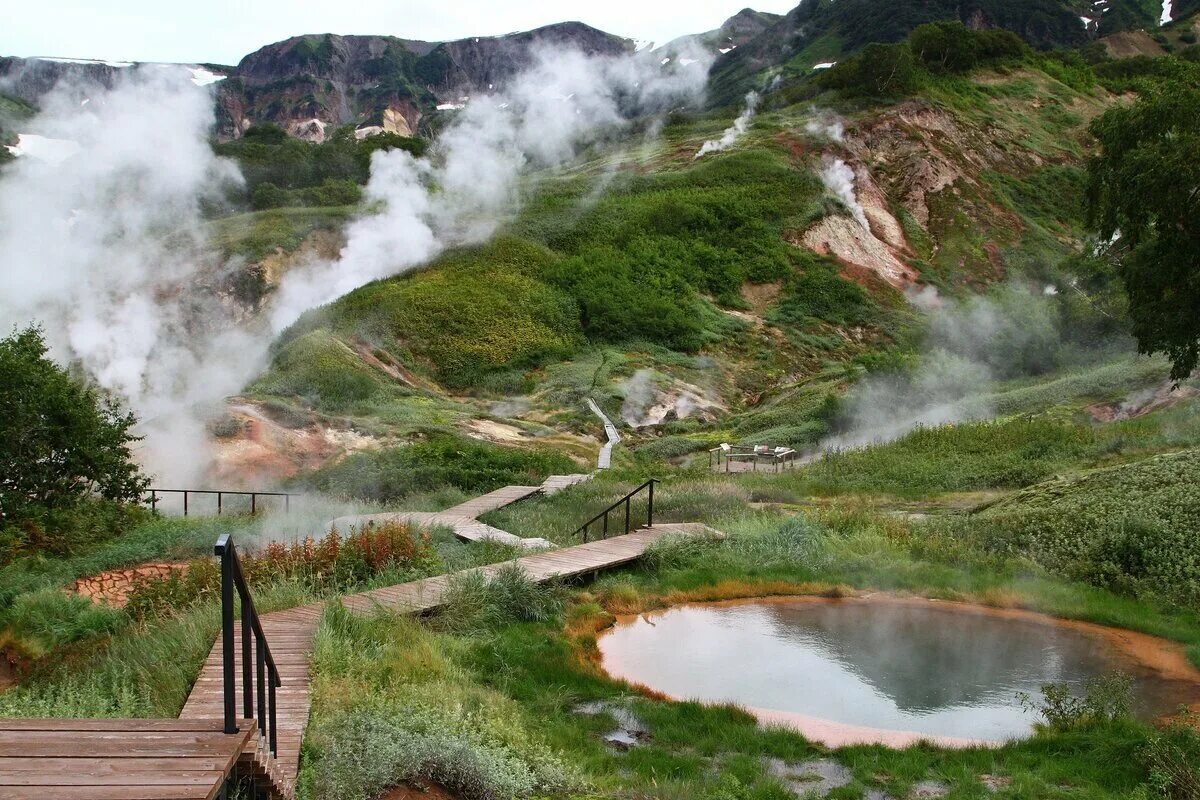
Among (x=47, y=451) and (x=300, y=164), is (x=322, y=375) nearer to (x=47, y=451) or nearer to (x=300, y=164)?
(x=47, y=451)

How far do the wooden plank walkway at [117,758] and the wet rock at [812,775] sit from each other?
13.5ft

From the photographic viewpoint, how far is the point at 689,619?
11977 mm

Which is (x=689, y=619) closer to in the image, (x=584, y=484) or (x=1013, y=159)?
(x=584, y=484)

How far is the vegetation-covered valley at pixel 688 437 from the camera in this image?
7.70 m

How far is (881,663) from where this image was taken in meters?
10.3

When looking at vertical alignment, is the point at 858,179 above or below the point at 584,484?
above

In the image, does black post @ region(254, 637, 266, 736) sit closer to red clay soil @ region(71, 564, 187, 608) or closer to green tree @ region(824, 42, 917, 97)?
red clay soil @ region(71, 564, 187, 608)

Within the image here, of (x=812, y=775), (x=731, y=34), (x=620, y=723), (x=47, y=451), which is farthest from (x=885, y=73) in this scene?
(x=731, y=34)

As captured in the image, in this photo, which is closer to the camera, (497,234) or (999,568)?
(999,568)

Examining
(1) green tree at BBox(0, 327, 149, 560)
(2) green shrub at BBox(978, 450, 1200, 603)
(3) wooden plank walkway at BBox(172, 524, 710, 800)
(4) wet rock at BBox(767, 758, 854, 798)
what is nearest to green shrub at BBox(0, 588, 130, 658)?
(3) wooden plank walkway at BBox(172, 524, 710, 800)

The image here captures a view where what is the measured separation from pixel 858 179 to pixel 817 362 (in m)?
18.0

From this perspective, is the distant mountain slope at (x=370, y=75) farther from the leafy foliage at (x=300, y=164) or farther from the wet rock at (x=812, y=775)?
the wet rock at (x=812, y=775)

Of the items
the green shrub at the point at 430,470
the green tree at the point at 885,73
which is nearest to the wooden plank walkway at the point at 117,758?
the green shrub at the point at 430,470

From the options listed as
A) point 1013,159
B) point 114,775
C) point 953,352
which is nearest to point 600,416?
point 953,352
